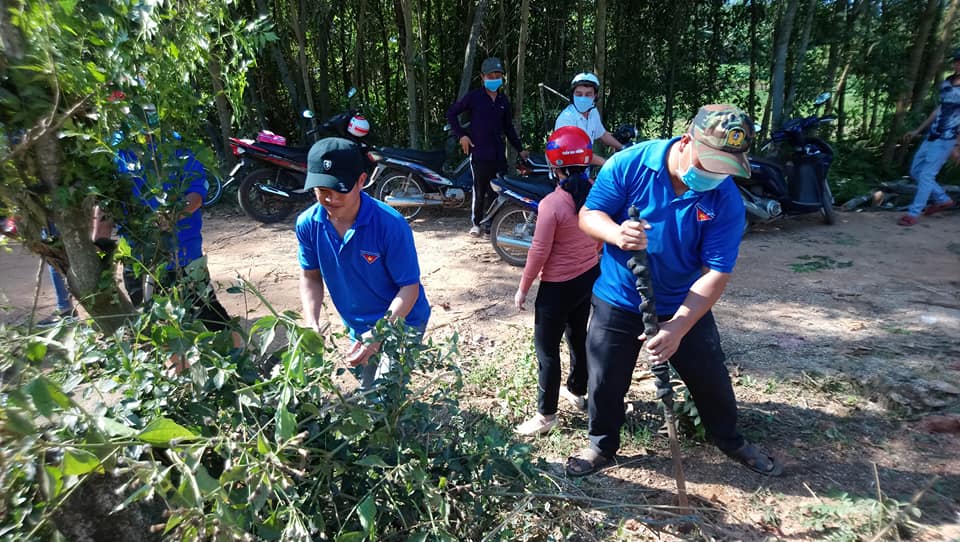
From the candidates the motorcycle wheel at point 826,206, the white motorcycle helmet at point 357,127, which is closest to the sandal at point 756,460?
the motorcycle wheel at point 826,206

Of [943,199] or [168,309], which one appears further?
[943,199]

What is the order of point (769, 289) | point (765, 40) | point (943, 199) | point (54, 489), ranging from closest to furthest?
point (54, 489)
point (769, 289)
point (943, 199)
point (765, 40)

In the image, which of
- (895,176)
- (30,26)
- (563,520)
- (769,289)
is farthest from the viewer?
(895,176)

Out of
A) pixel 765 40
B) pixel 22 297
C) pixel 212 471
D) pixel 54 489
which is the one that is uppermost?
pixel 765 40

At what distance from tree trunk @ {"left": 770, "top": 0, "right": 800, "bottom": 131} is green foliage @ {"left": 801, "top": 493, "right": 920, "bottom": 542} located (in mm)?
6453

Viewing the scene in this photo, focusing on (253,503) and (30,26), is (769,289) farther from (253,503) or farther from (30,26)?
(30,26)

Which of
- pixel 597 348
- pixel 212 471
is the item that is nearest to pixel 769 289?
pixel 597 348

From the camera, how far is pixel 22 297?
500 cm

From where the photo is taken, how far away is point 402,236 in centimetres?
238

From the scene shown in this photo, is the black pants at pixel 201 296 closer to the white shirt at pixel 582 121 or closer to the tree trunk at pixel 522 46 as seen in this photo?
the white shirt at pixel 582 121

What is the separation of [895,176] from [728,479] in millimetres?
7138

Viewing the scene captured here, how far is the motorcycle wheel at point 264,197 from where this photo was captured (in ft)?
22.9

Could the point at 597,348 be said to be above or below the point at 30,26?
below

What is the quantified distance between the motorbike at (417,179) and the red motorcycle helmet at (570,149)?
389cm
